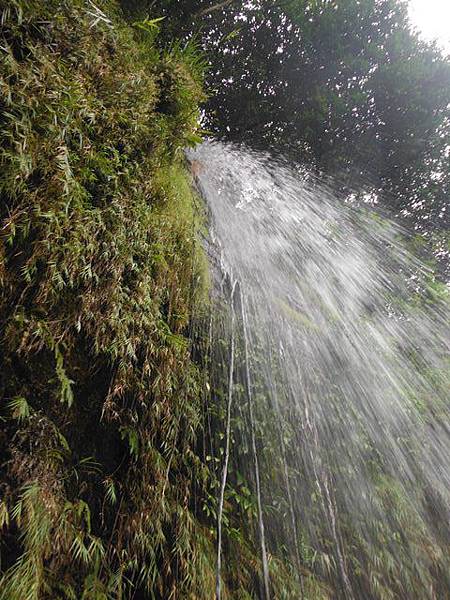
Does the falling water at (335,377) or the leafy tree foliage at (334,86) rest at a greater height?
the leafy tree foliage at (334,86)

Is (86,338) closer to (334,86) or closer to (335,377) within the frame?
(335,377)

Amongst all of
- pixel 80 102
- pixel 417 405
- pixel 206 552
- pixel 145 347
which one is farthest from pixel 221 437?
pixel 417 405

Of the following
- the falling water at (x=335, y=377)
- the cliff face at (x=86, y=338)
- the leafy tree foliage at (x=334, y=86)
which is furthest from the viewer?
the leafy tree foliage at (x=334, y=86)

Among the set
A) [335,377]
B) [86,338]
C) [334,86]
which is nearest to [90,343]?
[86,338]

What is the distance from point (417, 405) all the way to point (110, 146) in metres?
7.80

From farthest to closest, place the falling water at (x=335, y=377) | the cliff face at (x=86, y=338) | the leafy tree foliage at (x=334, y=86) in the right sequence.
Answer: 1. the leafy tree foliage at (x=334, y=86)
2. the falling water at (x=335, y=377)
3. the cliff face at (x=86, y=338)

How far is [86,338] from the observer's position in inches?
89.3

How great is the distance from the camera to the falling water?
4328 mm

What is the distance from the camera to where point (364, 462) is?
5660mm

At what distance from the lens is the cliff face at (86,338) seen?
1822 mm

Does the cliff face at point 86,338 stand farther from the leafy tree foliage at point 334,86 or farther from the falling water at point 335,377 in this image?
the leafy tree foliage at point 334,86

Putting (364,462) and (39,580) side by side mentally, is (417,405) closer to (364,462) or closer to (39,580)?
(364,462)

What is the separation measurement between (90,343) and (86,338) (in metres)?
0.07

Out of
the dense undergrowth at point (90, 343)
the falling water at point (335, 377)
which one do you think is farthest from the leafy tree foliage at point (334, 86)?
the dense undergrowth at point (90, 343)
